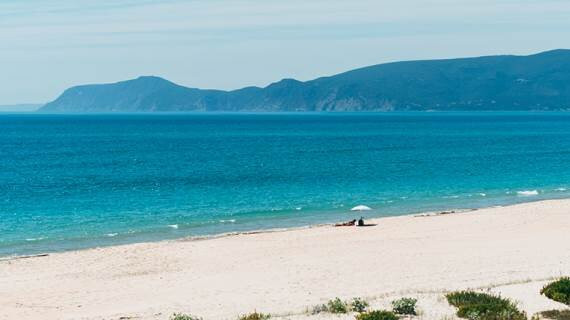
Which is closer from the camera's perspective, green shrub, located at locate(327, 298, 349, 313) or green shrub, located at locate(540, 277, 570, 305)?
green shrub, located at locate(327, 298, 349, 313)

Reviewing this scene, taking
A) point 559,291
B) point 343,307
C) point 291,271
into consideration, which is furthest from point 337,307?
point 291,271

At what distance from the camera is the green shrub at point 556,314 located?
56.2ft

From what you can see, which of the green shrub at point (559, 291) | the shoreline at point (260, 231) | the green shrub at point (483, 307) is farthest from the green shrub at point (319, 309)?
the shoreline at point (260, 231)

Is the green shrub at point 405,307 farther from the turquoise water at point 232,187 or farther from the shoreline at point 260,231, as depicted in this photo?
the turquoise water at point 232,187

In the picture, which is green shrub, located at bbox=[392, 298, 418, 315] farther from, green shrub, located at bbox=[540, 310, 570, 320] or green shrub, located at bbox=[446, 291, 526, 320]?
green shrub, located at bbox=[540, 310, 570, 320]

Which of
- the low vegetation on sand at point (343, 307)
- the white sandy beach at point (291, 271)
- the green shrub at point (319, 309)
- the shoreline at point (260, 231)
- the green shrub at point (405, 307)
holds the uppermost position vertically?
the green shrub at point (405, 307)

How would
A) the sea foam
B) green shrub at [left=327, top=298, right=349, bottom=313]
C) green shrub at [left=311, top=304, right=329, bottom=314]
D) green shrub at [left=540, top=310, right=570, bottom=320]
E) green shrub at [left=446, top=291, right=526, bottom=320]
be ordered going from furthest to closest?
the sea foam, green shrub at [left=311, top=304, right=329, bottom=314], green shrub at [left=327, top=298, right=349, bottom=313], green shrub at [left=540, top=310, right=570, bottom=320], green shrub at [left=446, top=291, right=526, bottom=320]

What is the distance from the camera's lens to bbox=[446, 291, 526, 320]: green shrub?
16650 millimetres

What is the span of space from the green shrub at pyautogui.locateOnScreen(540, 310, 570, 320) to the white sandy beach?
52cm

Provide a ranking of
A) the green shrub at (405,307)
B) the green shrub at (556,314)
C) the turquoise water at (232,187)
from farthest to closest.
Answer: the turquoise water at (232,187), the green shrub at (405,307), the green shrub at (556,314)

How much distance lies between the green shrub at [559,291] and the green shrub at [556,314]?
4.12 ft

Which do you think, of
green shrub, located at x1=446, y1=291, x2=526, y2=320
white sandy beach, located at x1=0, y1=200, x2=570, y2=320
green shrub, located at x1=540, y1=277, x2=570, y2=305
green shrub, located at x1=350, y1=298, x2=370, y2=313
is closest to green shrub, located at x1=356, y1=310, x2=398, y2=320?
white sandy beach, located at x1=0, y1=200, x2=570, y2=320

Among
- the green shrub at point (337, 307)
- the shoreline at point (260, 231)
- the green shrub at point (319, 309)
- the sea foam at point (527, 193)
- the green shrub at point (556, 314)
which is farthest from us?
the sea foam at point (527, 193)

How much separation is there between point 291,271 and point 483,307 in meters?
11.8
